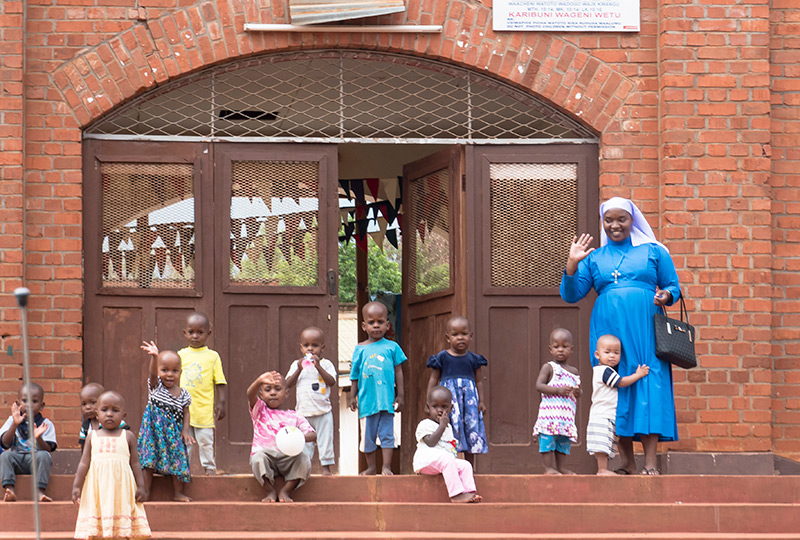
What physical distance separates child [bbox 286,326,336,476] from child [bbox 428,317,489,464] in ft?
2.42

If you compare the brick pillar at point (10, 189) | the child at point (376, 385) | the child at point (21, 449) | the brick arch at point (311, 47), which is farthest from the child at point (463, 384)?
the brick pillar at point (10, 189)

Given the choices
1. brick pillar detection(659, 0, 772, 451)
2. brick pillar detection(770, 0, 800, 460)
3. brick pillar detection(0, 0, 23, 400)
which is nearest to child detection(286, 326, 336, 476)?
brick pillar detection(0, 0, 23, 400)

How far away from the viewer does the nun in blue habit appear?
8.10 meters

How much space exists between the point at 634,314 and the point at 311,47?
3249 mm

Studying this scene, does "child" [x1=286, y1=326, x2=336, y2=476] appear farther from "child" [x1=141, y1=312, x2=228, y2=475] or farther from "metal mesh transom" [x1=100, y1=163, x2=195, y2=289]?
"metal mesh transom" [x1=100, y1=163, x2=195, y2=289]

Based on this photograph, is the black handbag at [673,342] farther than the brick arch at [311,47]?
No

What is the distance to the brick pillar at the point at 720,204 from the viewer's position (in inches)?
367

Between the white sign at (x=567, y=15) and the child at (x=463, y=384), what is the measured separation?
7.95 ft

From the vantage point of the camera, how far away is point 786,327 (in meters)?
9.54

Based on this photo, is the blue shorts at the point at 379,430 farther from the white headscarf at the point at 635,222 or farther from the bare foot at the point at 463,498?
the white headscarf at the point at 635,222

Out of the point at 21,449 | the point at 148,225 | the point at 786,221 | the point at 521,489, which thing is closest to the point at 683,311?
the point at 786,221

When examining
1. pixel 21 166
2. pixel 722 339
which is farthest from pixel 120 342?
pixel 722 339

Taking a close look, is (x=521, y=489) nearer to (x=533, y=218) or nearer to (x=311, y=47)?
(x=533, y=218)

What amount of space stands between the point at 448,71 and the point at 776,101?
2.50 m
